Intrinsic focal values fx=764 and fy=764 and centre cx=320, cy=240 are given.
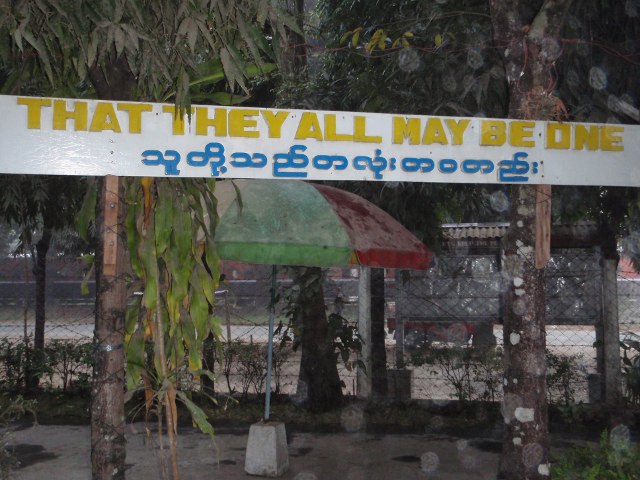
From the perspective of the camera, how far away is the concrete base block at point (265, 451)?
620cm

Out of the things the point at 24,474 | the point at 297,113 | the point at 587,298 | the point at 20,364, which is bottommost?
the point at 24,474

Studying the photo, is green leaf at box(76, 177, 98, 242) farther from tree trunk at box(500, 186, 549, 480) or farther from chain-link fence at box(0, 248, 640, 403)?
chain-link fence at box(0, 248, 640, 403)

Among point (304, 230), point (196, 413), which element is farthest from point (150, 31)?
point (196, 413)

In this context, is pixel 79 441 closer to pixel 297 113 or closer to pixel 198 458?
pixel 198 458

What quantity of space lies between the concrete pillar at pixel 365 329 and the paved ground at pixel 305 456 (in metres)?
1.01

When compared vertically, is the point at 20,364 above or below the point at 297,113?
below

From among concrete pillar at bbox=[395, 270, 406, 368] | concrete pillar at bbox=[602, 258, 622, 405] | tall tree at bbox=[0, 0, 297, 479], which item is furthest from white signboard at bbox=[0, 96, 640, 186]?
concrete pillar at bbox=[395, 270, 406, 368]

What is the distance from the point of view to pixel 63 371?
945cm

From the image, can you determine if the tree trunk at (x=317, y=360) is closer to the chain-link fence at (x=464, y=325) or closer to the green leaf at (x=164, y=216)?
the chain-link fence at (x=464, y=325)

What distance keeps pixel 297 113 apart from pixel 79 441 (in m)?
4.61

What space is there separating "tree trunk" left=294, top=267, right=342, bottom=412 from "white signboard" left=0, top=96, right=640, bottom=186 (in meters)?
4.09

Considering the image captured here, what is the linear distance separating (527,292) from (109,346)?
2.59 meters

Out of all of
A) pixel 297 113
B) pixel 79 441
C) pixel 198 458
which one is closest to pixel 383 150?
pixel 297 113

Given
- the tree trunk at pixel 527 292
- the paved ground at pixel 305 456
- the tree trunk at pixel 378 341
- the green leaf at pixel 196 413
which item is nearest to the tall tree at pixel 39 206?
the paved ground at pixel 305 456
